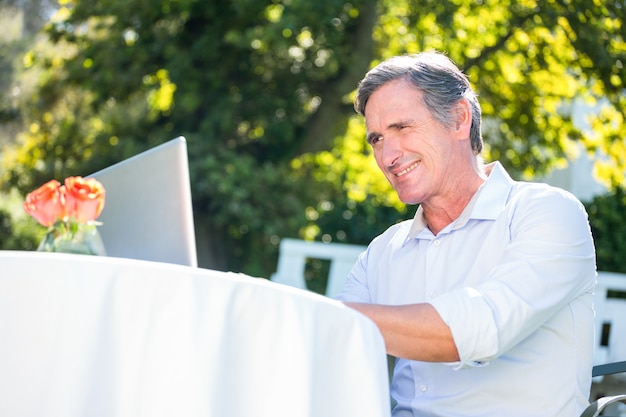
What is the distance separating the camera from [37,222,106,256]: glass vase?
197 centimetres

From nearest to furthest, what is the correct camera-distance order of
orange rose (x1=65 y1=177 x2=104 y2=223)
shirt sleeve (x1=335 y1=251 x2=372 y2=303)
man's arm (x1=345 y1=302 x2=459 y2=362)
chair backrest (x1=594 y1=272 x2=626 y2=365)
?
man's arm (x1=345 y1=302 x2=459 y2=362) → orange rose (x1=65 y1=177 x2=104 y2=223) → shirt sleeve (x1=335 y1=251 x2=372 y2=303) → chair backrest (x1=594 y1=272 x2=626 y2=365)

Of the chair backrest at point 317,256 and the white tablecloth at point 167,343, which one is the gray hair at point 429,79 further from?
the chair backrest at point 317,256

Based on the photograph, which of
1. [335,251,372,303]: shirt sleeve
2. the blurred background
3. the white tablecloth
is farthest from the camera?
the blurred background

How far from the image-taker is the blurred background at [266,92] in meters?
7.97

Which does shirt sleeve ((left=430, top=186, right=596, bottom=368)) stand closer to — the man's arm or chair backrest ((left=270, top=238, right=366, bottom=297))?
the man's arm

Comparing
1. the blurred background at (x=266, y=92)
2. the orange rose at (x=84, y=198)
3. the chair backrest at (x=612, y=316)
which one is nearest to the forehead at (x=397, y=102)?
the orange rose at (x=84, y=198)

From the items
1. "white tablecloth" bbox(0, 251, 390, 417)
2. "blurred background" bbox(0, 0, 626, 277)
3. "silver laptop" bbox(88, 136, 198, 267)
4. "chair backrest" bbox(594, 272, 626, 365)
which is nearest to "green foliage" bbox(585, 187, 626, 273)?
"blurred background" bbox(0, 0, 626, 277)

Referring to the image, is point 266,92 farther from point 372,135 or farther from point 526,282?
point 526,282

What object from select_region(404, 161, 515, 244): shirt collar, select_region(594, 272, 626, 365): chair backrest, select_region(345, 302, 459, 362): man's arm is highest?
select_region(404, 161, 515, 244): shirt collar

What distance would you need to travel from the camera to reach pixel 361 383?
3.82 feet

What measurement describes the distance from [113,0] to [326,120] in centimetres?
230

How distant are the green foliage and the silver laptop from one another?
5.08 metres

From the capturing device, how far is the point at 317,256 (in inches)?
199

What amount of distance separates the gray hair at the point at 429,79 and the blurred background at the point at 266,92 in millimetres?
4782
